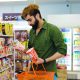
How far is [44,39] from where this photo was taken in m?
2.94

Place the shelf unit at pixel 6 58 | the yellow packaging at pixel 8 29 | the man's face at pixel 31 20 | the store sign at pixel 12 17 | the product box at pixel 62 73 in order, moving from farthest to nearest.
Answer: the store sign at pixel 12 17
the product box at pixel 62 73
the yellow packaging at pixel 8 29
the shelf unit at pixel 6 58
the man's face at pixel 31 20

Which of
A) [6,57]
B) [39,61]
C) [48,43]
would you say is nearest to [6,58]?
[6,57]

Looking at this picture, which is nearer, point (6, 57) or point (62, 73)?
point (6, 57)

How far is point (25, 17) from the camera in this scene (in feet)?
9.53

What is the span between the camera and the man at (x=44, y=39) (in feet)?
9.40

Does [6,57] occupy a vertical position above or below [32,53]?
below

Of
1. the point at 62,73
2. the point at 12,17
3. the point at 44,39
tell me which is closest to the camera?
the point at 44,39

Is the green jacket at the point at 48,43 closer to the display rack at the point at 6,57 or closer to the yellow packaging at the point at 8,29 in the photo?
the display rack at the point at 6,57

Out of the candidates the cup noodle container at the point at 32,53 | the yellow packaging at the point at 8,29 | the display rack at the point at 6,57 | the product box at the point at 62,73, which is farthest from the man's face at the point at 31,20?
the product box at the point at 62,73

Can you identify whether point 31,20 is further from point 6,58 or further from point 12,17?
point 12,17

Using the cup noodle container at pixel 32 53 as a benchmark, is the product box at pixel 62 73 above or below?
below

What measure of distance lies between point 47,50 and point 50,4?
9.64 meters

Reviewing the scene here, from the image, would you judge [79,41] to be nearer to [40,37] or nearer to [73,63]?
[73,63]

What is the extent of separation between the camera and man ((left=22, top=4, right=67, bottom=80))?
2865 mm
